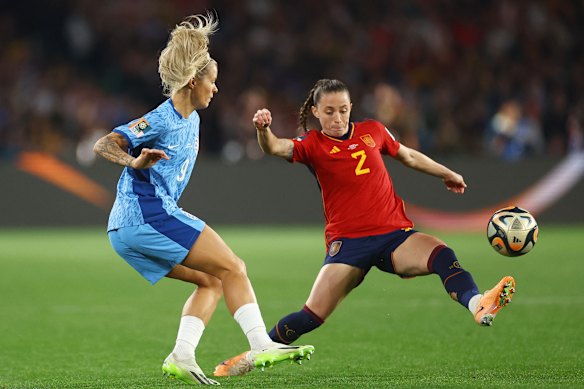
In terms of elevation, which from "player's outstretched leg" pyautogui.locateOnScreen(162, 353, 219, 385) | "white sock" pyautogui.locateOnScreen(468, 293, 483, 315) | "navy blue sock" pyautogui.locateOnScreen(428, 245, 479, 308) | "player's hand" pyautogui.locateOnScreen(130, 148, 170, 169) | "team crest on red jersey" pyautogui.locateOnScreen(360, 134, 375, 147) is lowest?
"player's outstretched leg" pyautogui.locateOnScreen(162, 353, 219, 385)

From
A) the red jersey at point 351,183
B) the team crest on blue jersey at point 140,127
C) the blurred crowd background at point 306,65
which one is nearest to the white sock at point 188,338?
the red jersey at point 351,183

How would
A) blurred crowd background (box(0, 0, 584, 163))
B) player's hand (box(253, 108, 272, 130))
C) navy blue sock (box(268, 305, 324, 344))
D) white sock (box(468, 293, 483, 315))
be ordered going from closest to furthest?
1. white sock (box(468, 293, 483, 315))
2. player's hand (box(253, 108, 272, 130))
3. navy blue sock (box(268, 305, 324, 344))
4. blurred crowd background (box(0, 0, 584, 163))

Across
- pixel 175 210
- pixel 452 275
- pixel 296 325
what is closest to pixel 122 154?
pixel 175 210

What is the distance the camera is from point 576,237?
1708 cm

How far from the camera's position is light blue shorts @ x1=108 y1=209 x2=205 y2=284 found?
590cm

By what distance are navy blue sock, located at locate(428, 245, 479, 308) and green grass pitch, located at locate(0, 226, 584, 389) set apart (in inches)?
19.0

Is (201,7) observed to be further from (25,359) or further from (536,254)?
(25,359)

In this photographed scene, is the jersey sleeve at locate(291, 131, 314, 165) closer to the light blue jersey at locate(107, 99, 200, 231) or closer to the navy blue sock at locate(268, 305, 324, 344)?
the light blue jersey at locate(107, 99, 200, 231)

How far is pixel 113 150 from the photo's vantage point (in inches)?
226

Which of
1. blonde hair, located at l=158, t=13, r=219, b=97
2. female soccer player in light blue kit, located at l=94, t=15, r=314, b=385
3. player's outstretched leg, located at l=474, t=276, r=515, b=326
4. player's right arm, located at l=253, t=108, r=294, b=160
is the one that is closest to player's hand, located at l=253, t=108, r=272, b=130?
player's right arm, located at l=253, t=108, r=294, b=160

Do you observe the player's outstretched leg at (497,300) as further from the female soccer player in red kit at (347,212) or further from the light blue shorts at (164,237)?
the light blue shorts at (164,237)

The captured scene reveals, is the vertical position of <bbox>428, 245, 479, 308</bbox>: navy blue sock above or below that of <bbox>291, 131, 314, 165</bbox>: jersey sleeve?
below

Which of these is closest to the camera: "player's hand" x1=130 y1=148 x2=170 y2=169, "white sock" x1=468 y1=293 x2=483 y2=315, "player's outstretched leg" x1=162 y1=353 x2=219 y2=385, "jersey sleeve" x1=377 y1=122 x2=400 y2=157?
"player's hand" x1=130 y1=148 x2=170 y2=169

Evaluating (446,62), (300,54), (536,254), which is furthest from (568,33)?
(536,254)
